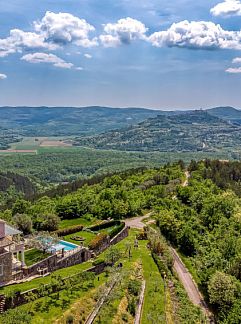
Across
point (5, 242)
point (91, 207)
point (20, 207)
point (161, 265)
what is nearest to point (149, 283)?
point (161, 265)

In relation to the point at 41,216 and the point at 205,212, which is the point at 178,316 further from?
the point at 205,212

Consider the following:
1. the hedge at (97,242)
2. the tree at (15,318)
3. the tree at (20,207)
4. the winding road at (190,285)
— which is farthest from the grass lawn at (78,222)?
the tree at (15,318)

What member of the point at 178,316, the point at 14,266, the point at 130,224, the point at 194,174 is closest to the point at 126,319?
the point at 178,316

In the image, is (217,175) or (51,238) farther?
(217,175)

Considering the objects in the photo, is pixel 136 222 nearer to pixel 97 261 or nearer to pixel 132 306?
pixel 97 261

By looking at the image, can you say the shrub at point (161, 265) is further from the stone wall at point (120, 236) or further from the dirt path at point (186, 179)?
the dirt path at point (186, 179)
